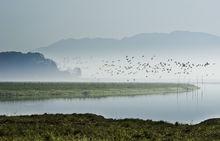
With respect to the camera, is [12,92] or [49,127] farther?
[12,92]

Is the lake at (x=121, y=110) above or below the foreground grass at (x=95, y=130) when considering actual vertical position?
below

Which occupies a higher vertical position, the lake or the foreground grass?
the foreground grass

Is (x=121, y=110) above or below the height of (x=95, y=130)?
below

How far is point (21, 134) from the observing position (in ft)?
104

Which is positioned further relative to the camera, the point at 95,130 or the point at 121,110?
the point at 121,110

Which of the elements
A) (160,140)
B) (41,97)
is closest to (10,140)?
(160,140)

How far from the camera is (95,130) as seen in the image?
3394 cm

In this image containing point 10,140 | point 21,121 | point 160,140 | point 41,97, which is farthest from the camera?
point 41,97

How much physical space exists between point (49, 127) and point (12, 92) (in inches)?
5666

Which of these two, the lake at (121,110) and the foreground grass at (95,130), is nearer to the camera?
the foreground grass at (95,130)

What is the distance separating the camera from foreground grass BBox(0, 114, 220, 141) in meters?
30.9

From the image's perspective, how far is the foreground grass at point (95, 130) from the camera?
30875 mm

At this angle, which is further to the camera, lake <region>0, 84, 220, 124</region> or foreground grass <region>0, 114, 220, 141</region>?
lake <region>0, 84, 220, 124</region>

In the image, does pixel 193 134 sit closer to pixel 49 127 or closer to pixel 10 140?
pixel 49 127
